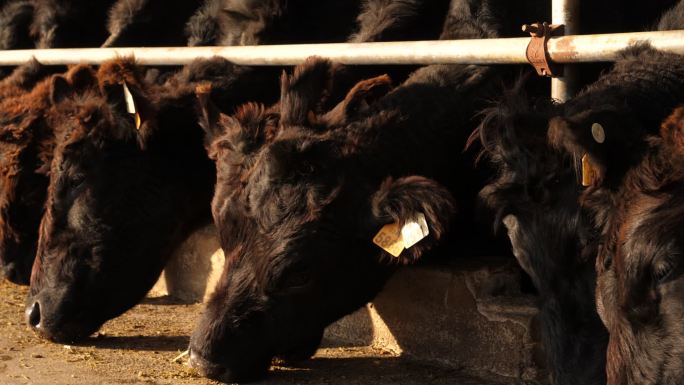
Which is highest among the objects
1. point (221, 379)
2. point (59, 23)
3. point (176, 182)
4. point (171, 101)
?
point (59, 23)

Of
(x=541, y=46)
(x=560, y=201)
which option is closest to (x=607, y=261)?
(x=560, y=201)

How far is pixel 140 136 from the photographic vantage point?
6.79 metres

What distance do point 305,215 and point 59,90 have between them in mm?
2552

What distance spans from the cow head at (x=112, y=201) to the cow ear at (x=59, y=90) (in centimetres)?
19

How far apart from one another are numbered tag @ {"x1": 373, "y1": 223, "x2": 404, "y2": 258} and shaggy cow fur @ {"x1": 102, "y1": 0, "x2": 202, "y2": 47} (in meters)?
3.47

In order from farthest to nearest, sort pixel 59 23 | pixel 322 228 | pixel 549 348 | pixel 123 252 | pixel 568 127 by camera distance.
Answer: pixel 59 23
pixel 123 252
pixel 322 228
pixel 549 348
pixel 568 127

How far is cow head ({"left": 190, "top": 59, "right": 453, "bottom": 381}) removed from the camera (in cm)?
535

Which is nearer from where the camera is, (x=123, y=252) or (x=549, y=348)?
(x=549, y=348)

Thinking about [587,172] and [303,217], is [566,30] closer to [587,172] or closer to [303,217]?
[587,172]

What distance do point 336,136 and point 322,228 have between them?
0.48 metres

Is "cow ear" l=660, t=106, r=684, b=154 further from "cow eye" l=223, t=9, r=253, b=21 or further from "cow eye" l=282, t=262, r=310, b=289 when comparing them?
"cow eye" l=223, t=9, r=253, b=21

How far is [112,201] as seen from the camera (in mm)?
6719

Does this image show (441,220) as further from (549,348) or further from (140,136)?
(140,136)

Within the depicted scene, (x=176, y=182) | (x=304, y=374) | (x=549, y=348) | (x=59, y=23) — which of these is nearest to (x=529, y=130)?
(x=549, y=348)
